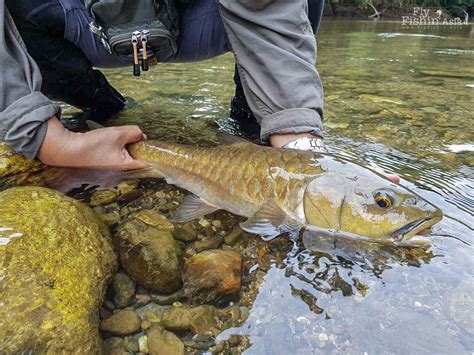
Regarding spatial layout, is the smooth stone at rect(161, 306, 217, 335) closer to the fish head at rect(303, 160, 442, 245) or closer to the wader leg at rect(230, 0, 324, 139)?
the fish head at rect(303, 160, 442, 245)

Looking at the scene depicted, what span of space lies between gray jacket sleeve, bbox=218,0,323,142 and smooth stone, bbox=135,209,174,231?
0.74 m

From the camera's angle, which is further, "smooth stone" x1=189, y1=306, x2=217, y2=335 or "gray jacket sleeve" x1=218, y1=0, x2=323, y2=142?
"gray jacket sleeve" x1=218, y1=0, x2=323, y2=142

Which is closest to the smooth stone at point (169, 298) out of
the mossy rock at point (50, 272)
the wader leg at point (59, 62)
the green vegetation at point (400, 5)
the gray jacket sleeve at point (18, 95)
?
the mossy rock at point (50, 272)

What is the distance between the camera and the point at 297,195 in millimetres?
2107

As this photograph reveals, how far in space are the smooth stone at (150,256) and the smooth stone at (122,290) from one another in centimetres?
3

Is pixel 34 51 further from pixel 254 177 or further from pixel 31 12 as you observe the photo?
pixel 254 177

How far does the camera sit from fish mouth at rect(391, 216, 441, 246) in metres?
1.82

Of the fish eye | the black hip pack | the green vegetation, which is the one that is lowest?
the green vegetation

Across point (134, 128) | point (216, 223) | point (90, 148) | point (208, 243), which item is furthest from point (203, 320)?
point (134, 128)

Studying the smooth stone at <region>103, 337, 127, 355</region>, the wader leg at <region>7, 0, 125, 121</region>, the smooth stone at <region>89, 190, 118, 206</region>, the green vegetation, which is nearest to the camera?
the smooth stone at <region>103, 337, 127, 355</region>

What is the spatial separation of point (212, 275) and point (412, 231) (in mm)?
872

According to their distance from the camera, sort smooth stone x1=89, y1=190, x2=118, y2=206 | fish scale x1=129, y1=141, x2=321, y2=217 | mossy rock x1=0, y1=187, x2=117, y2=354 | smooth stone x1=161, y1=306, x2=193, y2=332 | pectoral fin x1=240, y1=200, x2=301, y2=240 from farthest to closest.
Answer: smooth stone x1=89, y1=190, x2=118, y2=206 < fish scale x1=129, y1=141, x2=321, y2=217 < pectoral fin x1=240, y1=200, x2=301, y2=240 < smooth stone x1=161, y1=306, x2=193, y2=332 < mossy rock x1=0, y1=187, x2=117, y2=354

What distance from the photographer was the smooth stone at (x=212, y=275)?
1772 mm

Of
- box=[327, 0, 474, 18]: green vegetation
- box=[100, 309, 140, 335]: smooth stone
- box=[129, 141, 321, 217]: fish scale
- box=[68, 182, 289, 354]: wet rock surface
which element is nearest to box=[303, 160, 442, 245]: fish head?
box=[129, 141, 321, 217]: fish scale
